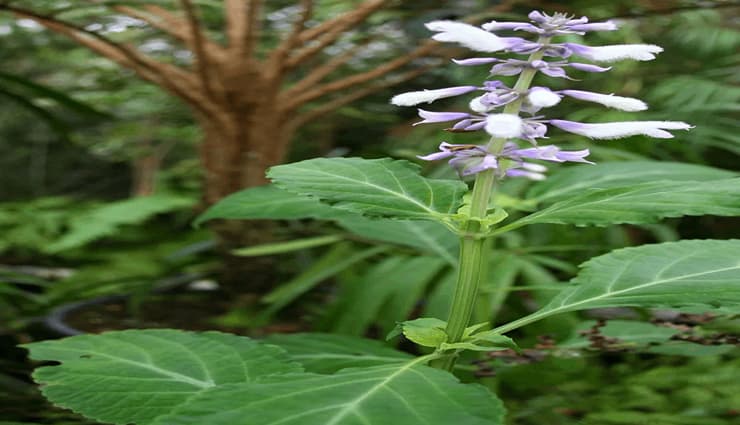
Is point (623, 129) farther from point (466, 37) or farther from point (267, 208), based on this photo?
point (267, 208)

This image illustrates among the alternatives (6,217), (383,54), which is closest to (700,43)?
(383,54)

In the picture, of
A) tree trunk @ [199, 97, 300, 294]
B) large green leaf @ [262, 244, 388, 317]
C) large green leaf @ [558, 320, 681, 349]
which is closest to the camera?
large green leaf @ [558, 320, 681, 349]

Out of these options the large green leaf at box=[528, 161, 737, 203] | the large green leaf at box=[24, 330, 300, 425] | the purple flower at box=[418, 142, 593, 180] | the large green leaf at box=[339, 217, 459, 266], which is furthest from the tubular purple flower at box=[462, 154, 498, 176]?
the large green leaf at box=[339, 217, 459, 266]

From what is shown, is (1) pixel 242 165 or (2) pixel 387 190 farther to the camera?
(1) pixel 242 165

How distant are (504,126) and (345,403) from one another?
20 centimetres

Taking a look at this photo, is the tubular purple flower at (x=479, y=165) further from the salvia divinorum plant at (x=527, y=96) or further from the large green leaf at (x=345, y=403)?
the large green leaf at (x=345, y=403)

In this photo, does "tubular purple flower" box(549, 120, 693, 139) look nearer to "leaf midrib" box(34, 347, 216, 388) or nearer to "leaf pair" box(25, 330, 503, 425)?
"leaf pair" box(25, 330, 503, 425)

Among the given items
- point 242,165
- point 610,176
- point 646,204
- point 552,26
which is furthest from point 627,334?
point 242,165

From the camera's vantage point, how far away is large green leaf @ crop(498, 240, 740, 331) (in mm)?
532

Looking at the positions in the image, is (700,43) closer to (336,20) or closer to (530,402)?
(336,20)

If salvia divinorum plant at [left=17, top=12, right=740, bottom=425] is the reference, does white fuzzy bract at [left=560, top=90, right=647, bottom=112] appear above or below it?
above

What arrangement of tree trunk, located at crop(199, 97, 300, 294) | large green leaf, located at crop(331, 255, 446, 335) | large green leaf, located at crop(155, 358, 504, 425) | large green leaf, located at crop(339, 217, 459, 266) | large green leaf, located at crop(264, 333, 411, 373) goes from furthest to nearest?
1. tree trunk, located at crop(199, 97, 300, 294)
2. large green leaf, located at crop(331, 255, 446, 335)
3. large green leaf, located at crop(339, 217, 459, 266)
4. large green leaf, located at crop(264, 333, 411, 373)
5. large green leaf, located at crop(155, 358, 504, 425)

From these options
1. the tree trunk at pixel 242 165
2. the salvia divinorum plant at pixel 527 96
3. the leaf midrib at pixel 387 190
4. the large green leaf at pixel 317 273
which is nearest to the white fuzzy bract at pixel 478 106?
the salvia divinorum plant at pixel 527 96

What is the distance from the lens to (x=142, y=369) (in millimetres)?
644
